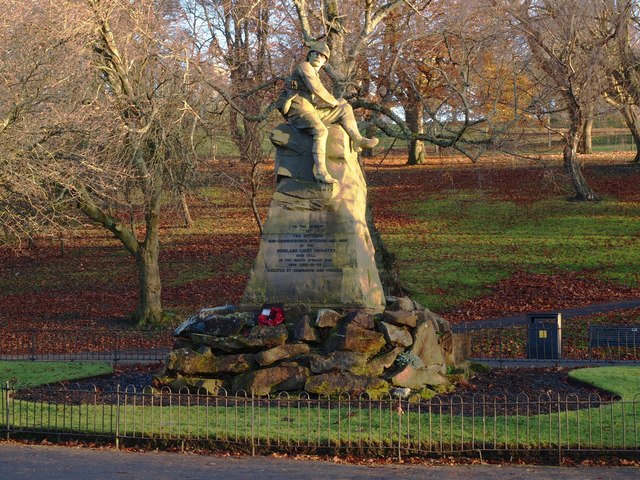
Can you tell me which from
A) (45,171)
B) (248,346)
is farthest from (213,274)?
(248,346)

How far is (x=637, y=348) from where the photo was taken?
21188 mm

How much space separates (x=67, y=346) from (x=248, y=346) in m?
11.2

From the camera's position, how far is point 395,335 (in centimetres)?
1473

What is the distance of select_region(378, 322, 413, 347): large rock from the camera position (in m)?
14.7

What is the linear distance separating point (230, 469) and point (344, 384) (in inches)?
145

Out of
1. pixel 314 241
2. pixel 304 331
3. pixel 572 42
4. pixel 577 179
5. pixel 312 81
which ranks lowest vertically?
pixel 304 331

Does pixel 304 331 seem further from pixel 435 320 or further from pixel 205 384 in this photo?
pixel 435 320

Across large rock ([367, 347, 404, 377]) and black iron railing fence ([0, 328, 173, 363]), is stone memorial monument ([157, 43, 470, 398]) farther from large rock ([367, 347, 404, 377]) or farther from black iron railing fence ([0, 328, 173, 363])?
black iron railing fence ([0, 328, 173, 363])

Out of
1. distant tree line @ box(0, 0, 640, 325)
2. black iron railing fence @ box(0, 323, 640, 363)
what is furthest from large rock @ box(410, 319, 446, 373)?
distant tree line @ box(0, 0, 640, 325)

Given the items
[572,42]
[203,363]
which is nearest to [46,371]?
[203,363]

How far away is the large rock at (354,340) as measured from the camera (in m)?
14.4

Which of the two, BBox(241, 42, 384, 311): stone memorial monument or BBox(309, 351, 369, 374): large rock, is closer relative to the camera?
BBox(309, 351, 369, 374): large rock

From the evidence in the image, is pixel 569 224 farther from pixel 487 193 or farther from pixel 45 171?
pixel 45 171

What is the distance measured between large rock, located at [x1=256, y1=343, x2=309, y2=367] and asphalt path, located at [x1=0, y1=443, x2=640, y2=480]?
10.8ft
